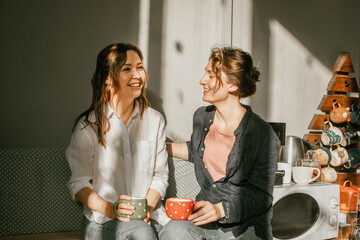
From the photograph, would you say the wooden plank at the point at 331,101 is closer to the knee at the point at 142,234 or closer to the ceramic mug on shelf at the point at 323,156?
the ceramic mug on shelf at the point at 323,156

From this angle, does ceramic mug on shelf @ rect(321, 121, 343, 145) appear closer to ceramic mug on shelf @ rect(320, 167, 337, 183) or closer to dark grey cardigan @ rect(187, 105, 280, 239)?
ceramic mug on shelf @ rect(320, 167, 337, 183)

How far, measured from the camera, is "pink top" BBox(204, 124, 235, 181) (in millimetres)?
1520

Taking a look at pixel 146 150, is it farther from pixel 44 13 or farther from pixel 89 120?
pixel 44 13

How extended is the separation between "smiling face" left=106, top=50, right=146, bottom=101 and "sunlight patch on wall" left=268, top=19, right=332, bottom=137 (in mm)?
1101

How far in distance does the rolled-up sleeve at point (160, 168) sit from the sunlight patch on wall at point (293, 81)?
0.99 metres

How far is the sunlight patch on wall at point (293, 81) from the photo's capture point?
2367mm

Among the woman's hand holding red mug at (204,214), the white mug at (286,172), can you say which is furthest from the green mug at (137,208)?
the white mug at (286,172)

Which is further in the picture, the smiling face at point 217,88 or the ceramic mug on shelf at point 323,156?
the ceramic mug on shelf at point 323,156

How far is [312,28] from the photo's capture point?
2520 mm

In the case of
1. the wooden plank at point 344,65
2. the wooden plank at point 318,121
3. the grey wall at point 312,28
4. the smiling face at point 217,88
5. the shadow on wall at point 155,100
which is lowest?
the wooden plank at point 318,121

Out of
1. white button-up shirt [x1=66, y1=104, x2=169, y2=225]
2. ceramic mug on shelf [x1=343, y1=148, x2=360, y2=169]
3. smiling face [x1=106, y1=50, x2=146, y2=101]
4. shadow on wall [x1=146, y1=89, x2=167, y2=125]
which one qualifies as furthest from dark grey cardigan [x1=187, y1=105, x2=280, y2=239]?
ceramic mug on shelf [x1=343, y1=148, x2=360, y2=169]

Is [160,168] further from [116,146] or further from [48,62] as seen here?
[48,62]

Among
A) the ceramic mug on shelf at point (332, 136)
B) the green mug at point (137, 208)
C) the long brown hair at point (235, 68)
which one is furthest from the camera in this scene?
the ceramic mug on shelf at point (332, 136)

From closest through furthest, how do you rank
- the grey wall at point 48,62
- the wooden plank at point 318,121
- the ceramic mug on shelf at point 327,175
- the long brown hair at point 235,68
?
1. the long brown hair at point 235,68
2. the grey wall at point 48,62
3. the ceramic mug on shelf at point 327,175
4. the wooden plank at point 318,121
